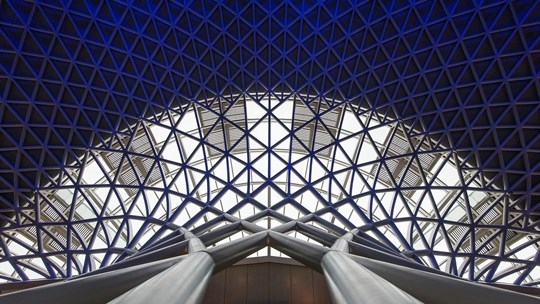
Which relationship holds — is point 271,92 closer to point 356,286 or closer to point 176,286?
point 176,286

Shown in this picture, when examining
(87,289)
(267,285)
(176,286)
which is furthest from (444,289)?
Result: (267,285)

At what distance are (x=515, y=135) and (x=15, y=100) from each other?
32245 millimetres

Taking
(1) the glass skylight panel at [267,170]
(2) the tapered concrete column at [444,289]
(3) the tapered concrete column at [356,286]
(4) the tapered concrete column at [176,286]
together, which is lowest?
(2) the tapered concrete column at [444,289]

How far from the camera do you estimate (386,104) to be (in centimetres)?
2798

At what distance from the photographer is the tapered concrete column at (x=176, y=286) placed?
5979mm

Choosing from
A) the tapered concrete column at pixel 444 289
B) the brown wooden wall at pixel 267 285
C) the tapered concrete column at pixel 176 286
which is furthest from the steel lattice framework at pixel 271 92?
the tapered concrete column at pixel 444 289

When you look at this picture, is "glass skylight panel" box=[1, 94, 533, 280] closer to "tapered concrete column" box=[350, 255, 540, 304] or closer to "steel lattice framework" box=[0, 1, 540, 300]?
"steel lattice framework" box=[0, 1, 540, 300]

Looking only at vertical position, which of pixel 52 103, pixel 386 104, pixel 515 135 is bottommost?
pixel 515 135

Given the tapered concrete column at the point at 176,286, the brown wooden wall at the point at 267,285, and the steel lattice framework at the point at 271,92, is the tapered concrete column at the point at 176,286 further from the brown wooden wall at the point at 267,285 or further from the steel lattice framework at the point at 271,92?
the steel lattice framework at the point at 271,92

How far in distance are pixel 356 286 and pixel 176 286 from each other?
3.10 meters

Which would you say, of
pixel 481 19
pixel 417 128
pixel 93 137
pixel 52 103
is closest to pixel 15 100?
pixel 52 103

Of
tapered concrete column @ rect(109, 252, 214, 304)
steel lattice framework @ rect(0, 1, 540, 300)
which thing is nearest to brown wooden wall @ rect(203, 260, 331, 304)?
steel lattice framework @ rect(0, 1, 540, 300)

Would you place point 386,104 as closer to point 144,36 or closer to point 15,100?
point 144,36

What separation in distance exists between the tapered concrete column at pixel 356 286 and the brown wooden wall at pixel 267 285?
28.7 ft
